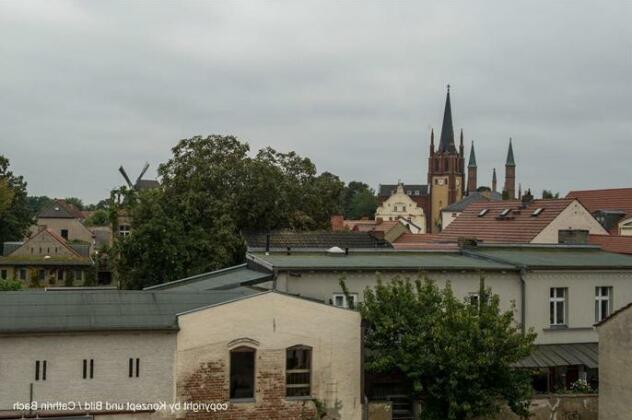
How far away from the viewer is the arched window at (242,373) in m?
18.3

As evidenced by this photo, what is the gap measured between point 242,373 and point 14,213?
6883 centimetres

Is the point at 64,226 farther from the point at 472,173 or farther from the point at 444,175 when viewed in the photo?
the point at 472,173

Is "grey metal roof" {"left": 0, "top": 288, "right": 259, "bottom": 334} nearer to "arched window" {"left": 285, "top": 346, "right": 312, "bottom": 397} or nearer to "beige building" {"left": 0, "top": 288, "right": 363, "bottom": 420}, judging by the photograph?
"beige building" {"left": 0, "top": 288, "right": 363, "bottom": 420}

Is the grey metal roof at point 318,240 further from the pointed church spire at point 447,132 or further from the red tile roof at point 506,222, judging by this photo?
the pointed church spire at point 447,132

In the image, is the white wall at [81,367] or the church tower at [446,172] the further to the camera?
the church tower at [446,172]

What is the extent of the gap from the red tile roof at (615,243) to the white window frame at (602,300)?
9.90 meters

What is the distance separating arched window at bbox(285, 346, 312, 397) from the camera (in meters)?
18.7

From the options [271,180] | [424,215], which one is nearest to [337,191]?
[271,180]

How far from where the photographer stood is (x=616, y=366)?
19.4 metres

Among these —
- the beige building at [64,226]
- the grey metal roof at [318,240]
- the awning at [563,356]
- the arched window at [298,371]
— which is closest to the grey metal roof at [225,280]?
the arched window at [298,371]

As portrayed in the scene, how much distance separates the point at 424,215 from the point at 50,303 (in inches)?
5727

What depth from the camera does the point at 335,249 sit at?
26.2m

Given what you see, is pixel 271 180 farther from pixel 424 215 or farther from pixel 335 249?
pixel 424 215

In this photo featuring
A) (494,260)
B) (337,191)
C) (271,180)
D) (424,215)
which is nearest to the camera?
(494,260)
